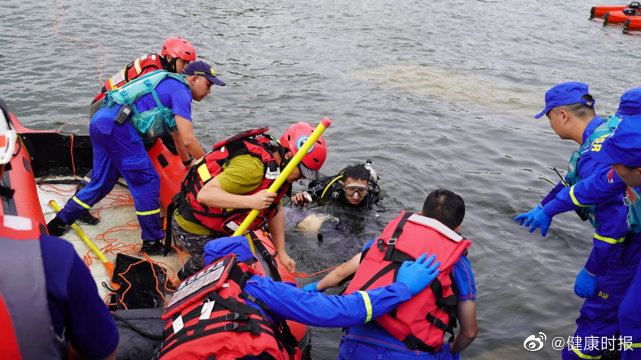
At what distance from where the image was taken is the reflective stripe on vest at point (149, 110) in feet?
17.8

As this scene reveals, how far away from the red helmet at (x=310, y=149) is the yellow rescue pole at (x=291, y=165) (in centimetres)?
10

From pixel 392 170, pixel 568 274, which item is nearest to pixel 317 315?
pixel 568 274

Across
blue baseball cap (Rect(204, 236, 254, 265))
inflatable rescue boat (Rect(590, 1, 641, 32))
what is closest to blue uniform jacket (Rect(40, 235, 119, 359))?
blue baseball cap (Rect(204, 236, 254, 265))

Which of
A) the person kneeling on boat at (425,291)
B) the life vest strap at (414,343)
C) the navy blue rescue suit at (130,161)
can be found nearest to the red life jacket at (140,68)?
the navy blue rescue suit at (130,161)

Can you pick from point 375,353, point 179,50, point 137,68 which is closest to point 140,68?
point 137,68

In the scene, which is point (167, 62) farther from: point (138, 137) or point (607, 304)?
point (607, 304)

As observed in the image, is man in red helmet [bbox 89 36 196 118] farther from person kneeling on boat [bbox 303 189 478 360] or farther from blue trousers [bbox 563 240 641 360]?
blue trousers [bbox 563 240 641 360]

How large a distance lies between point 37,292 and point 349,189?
4.91m

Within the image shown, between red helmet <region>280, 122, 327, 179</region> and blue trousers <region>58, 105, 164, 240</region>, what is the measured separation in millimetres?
1825

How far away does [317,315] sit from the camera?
10.4 feet

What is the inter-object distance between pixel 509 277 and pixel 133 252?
4.37m

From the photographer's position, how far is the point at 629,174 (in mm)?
3264

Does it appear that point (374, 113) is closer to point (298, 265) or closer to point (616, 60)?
point (298, 265)

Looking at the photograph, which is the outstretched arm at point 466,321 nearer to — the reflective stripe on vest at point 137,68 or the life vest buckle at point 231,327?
the life vest buckle at point 231,327
